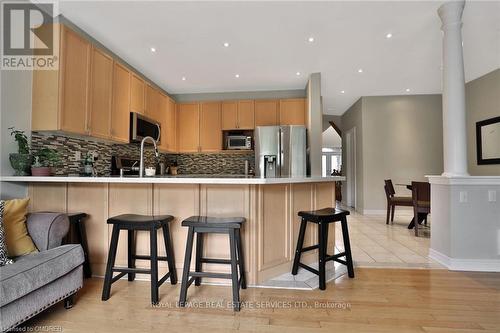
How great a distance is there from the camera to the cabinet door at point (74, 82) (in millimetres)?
2585

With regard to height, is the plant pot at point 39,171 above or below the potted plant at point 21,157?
below

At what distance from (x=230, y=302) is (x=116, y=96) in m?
2.87

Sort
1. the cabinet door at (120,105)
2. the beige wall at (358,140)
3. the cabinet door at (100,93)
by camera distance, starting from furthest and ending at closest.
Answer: the beige wall at (358,140)
the cabinet door at (120,105)
the cabinet door at (100,93)

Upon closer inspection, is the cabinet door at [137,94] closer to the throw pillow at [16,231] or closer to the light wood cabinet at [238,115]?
the light wood cabinet at [238,115]

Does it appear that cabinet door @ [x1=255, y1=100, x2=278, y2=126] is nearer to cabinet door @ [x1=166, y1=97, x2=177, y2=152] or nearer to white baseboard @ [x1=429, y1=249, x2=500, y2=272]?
cabinet door @ [x1=166, y1=97, x2=177, y2=152]

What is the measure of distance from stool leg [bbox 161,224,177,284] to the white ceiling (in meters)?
2.15

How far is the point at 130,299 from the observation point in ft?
6.53

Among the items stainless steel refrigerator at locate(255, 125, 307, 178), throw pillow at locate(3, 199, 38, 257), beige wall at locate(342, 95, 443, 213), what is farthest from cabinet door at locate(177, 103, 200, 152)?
beige wall at locate(342, 95, 443, 213)

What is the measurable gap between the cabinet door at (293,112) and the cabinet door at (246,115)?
564 millimetres

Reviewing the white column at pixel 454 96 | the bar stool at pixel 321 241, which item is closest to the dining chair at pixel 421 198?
the white column at pixel 454 96

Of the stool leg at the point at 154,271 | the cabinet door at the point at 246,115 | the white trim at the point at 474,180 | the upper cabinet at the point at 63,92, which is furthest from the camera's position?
the cabinet door at the point at 246,115

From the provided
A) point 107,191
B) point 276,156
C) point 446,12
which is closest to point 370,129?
point 276,156

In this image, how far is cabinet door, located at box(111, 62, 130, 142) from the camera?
10.9ft

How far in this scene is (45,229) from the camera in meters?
1.91
